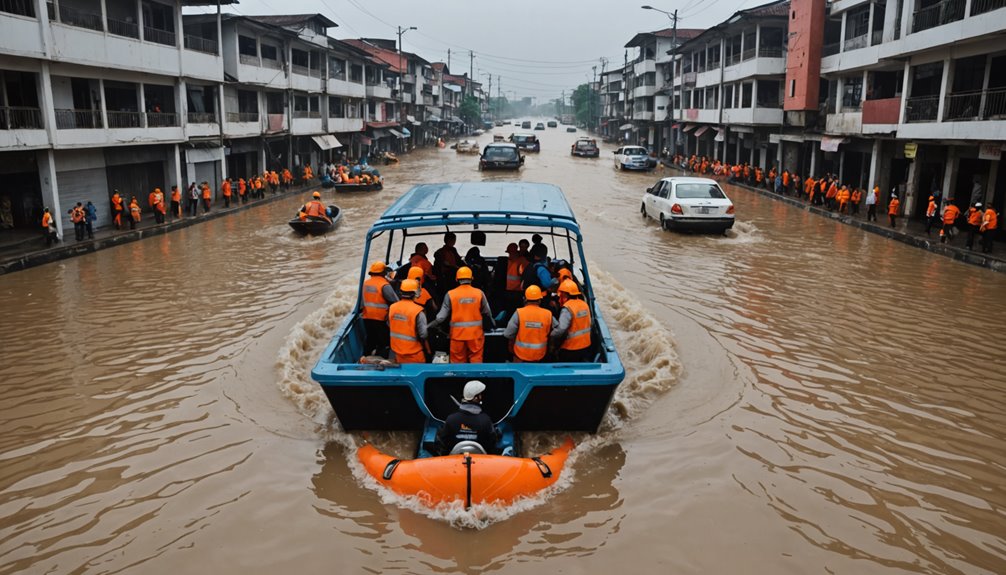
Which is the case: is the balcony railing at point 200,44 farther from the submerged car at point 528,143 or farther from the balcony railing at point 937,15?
the submerged car at point 528,143

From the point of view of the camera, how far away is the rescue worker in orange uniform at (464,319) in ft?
25.2

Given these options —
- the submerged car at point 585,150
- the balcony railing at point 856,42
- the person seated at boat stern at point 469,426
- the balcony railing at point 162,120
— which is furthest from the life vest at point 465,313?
the submerged car at point 585,150

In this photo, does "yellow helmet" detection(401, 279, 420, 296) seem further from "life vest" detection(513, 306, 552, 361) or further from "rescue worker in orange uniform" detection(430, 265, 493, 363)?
"life vest" detection(513, 306, 552, 361)

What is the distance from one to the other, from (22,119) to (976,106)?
82.1 ft

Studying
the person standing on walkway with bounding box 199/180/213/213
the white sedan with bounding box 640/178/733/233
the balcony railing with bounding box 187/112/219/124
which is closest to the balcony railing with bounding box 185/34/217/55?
the balcony railing with bounding box 187/112/219/124

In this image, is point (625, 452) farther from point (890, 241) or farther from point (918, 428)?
point (890, 241)

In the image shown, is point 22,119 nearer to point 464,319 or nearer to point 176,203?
point 176,203

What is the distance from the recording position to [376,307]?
340 inches

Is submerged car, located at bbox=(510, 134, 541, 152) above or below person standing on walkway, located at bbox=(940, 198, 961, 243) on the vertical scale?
above

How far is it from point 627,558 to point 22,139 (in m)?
18.4

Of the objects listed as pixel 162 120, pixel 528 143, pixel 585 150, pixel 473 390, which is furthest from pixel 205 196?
pixel 528 143

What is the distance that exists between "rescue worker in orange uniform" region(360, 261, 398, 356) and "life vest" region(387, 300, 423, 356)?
0.84m

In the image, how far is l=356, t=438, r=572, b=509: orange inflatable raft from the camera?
20.0ft

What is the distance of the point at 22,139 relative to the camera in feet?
59.1
